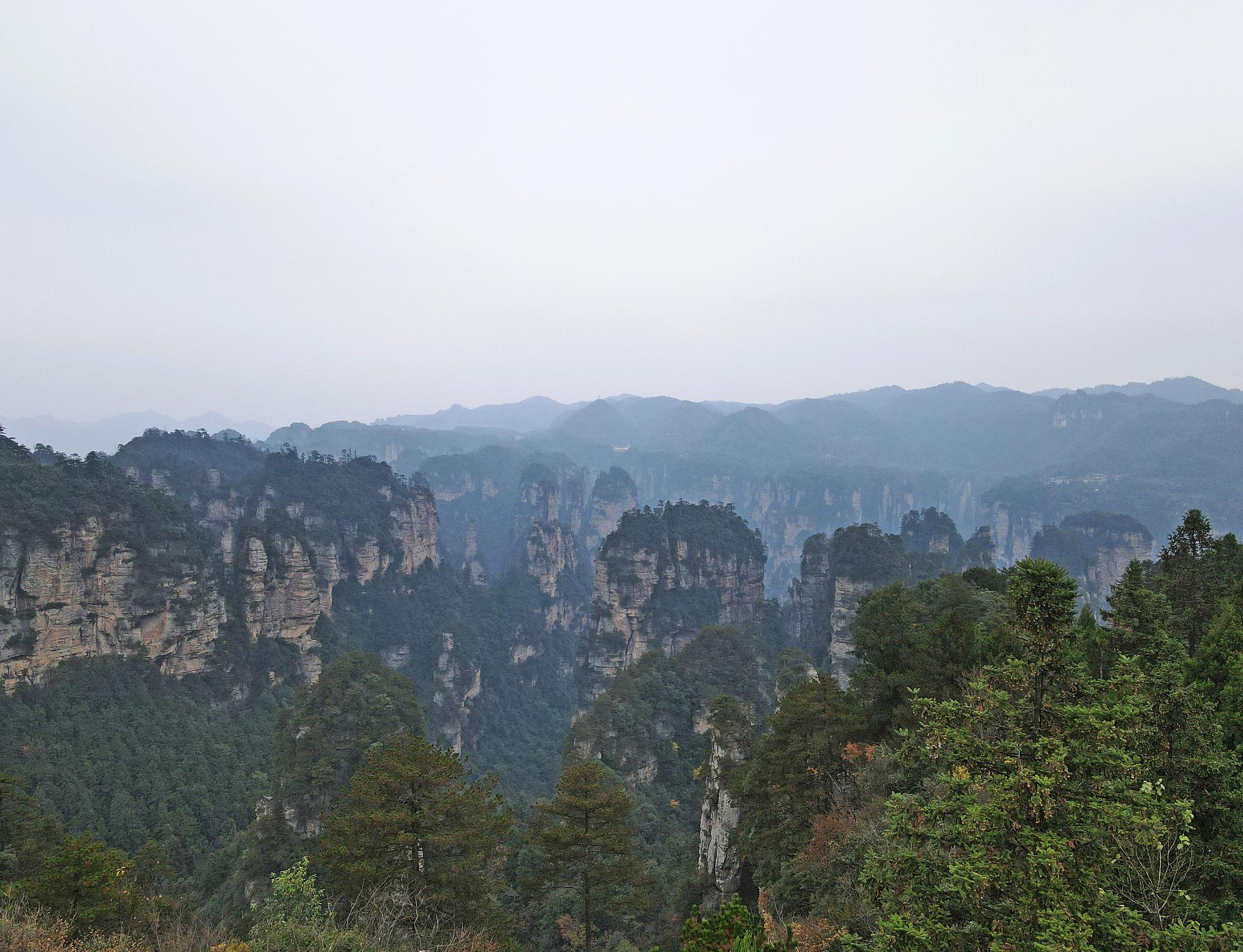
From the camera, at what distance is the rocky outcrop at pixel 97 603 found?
3978 centimetres

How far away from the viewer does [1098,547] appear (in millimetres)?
87062

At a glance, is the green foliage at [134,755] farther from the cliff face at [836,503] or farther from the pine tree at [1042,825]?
the cliff face at [836,503]

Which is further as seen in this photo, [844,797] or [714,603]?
[714,603]

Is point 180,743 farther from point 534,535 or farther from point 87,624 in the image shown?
point 534,535

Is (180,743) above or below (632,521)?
below

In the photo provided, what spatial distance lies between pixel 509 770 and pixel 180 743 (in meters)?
31.2

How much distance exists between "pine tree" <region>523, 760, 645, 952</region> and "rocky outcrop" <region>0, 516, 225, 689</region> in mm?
44650

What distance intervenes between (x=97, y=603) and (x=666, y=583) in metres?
59.9

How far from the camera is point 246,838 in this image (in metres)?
29.0

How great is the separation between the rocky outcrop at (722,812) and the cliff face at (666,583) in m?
43.4

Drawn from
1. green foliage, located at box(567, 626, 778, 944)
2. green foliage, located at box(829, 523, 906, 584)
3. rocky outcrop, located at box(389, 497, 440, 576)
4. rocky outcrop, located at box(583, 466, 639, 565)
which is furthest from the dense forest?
rocky outcrop, located at box(583, 466, 639, 565)

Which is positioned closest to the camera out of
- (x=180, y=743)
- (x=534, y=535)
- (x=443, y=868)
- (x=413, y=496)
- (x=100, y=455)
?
(x=443, y=868)

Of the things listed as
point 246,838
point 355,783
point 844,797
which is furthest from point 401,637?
point 844,797

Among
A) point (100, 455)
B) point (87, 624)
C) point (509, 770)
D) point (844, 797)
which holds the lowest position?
point (509, 770)
